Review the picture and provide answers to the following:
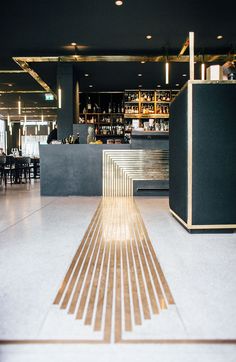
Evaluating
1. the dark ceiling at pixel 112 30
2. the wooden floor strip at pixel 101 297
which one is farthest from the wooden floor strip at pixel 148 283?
the dark ceiling at pixel 112 30

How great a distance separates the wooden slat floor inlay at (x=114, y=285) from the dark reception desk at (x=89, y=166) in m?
3.69

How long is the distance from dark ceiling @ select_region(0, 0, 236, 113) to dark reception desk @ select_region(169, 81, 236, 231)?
10.5 ft

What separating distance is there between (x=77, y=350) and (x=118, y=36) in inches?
273

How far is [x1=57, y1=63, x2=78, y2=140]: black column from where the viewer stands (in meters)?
8.53

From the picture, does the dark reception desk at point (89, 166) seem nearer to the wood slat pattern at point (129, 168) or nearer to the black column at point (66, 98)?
the wood slat pattern at point (129, 168)

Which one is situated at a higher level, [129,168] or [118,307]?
[129,168]

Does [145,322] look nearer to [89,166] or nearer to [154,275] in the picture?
[154,275]

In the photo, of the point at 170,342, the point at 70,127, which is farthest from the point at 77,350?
the point at 70,127

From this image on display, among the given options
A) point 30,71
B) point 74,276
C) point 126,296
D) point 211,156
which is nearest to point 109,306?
point 126,296

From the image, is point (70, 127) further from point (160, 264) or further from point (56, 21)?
point (160, 264)

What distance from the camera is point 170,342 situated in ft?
4.08

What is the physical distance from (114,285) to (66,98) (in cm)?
757

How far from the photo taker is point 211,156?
3.14 m

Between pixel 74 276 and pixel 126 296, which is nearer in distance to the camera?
pixel 126 296
